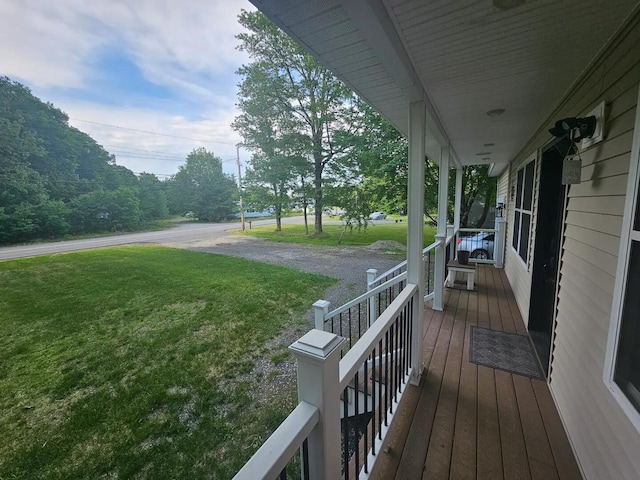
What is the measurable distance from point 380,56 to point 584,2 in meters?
0.84

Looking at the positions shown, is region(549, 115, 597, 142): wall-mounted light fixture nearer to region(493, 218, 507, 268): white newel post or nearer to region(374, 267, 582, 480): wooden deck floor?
region(374, 267, 582, 480): wooden deck floor

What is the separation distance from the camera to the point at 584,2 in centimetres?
114

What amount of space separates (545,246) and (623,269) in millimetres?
2110

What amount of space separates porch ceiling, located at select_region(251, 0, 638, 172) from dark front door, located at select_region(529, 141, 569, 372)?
87 centimetres

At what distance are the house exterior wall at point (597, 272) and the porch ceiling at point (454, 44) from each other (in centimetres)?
18

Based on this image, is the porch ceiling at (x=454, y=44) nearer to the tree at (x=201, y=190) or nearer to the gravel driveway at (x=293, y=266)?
the gravel driveway at (x=293, y=266)

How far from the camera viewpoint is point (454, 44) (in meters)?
1.48

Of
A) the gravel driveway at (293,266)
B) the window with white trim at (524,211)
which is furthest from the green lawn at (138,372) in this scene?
the window with white trim at (524,211)

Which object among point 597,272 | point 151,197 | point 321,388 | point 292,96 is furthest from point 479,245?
point 151,197

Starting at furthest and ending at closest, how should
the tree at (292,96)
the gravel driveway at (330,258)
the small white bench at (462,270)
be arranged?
the tree at (292,96) < the gravel driveway at (330,258) < the small white bench at (462,270)

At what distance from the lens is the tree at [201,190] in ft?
93.6

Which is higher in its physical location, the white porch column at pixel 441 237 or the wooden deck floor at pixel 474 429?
the white porch column at pixel 441 237

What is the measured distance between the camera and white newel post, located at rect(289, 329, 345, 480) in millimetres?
842

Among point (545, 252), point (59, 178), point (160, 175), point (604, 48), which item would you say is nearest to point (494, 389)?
point (545, 252)
